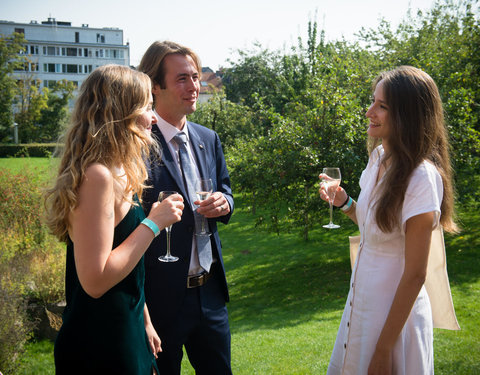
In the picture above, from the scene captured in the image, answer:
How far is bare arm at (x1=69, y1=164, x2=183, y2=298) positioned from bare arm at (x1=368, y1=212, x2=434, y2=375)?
1352mm

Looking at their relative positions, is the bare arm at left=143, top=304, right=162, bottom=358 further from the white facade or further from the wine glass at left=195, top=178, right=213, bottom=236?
the white facade

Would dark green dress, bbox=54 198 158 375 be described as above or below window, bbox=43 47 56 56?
below

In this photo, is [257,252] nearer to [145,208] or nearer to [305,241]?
[305,241]

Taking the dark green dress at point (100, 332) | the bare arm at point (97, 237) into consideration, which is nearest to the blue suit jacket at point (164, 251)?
the dark green dress at point (100, 332)

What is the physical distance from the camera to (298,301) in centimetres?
1040

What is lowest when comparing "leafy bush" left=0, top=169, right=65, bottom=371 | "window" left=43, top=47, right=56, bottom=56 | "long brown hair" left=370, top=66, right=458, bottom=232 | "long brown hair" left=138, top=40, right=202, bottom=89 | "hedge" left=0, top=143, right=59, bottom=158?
"leafy bush" left=0, top=169, right=65, bottom=371

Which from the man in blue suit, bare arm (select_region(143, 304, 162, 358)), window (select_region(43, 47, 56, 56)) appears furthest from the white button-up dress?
window (select_region(43, 47, 56, 56))

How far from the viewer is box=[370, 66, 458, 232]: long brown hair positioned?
2.39 metres

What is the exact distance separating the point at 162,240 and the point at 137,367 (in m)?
0.93

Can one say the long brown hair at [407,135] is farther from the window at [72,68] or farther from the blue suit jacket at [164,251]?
the window at [72,68]

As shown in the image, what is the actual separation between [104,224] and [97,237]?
0.21 ft

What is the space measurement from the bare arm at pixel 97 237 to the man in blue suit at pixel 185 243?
0.89 meters

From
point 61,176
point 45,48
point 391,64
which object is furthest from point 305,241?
point 45,48

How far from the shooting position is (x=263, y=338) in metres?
7.29
